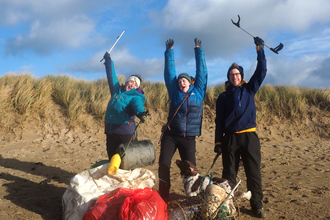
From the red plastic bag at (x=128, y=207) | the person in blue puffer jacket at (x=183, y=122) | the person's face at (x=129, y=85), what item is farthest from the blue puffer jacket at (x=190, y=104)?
the red plastic bag at (x=128, y=207)

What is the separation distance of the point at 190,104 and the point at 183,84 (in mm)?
299

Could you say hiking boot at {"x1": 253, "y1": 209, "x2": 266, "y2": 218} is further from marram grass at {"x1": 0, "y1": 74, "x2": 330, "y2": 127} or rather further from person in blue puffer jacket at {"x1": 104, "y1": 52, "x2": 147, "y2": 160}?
marram grass at {"x1": 0, "y1": 74, "x2": 330, "y2": 127}

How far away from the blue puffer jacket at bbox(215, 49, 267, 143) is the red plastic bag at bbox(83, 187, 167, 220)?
1345 mm

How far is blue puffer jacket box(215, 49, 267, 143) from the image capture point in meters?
3.41

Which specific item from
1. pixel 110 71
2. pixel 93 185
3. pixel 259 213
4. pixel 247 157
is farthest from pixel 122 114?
pixel 259 213

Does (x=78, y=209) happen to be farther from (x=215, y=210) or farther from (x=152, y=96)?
(x=152, y=96)

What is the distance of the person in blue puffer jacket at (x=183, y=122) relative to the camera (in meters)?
3.69

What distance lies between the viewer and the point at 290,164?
6.86m

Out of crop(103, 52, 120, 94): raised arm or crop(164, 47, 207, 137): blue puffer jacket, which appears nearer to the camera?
crop(164, 47, 207, 137): blue puffer jacket

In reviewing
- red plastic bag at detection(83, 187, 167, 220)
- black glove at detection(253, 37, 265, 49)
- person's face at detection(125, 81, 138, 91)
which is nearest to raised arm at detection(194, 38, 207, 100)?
black glove at detection(253, 37, 265, 49)

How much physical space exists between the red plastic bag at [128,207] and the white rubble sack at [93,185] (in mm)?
186

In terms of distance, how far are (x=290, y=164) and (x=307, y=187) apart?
6.87 ft

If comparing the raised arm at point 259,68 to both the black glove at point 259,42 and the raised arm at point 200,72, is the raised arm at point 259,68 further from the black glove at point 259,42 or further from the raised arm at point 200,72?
the raised arm at point 200,72

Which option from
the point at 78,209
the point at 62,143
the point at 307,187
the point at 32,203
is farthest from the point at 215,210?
the point at 62,143
